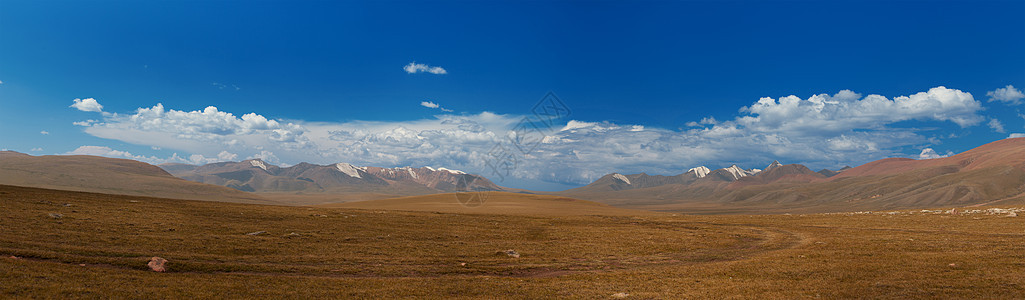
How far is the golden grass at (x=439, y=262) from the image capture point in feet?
81.3

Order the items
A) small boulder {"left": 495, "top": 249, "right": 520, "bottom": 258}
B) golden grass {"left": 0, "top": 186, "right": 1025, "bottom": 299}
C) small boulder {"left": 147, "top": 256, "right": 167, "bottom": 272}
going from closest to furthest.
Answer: golden grass {"left": 0, "top": 186, "right": 1025, "bottom": 299} → small boulder {"left": 147, "top": 256, "right": 167, "bottom": 272} → small boulder {"left": 495, "top": 249, "right": 520, "bottom": 258}

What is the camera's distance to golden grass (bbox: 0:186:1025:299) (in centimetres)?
2478

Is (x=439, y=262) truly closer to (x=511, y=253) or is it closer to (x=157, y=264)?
(x=511, y=253)

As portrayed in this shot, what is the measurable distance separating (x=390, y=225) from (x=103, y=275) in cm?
3962

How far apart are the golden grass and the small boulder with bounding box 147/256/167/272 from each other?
1.71ft

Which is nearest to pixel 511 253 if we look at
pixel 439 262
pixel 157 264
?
pixel 439 262

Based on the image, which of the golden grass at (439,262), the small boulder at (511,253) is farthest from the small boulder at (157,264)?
the small boulder at (511,253)

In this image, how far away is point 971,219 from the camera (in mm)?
72188

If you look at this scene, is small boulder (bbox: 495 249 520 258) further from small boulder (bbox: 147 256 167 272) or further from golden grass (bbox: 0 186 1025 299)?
small boulder (bbox: 147 256 167 272)

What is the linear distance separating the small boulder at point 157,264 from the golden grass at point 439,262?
0.52 m

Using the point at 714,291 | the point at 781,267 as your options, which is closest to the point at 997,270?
the point at 781,267

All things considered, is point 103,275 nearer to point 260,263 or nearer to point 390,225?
point 260,263

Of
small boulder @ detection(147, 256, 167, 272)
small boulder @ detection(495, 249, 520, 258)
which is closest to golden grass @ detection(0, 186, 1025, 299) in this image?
small boulder @ detection(147, 256, 167, 272)

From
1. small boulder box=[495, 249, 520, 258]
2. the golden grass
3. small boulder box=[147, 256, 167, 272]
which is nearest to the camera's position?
the golden grass
